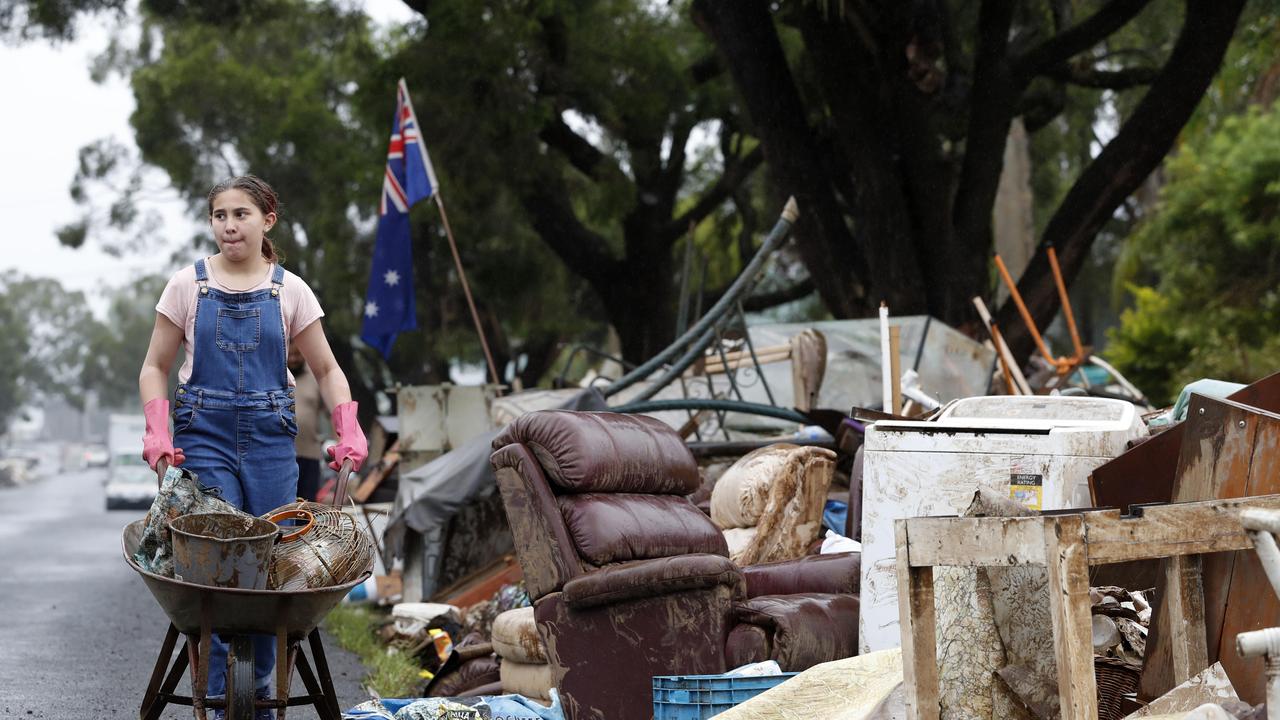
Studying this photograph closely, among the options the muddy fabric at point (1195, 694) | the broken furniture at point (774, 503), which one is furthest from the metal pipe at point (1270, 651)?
the broken furniture at point (774, 503)

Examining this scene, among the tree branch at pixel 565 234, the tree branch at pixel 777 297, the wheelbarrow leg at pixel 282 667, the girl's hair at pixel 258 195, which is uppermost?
the tree branch at pixel 565 234

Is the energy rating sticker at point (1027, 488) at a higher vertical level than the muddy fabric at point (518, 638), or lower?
higher

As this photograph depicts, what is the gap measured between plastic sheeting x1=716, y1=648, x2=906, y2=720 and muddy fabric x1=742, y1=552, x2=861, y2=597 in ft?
4.63

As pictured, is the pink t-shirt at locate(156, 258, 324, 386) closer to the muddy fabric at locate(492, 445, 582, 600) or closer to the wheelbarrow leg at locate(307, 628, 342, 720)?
the wheelbarrow leg at locate(307, 628, 342, 720)

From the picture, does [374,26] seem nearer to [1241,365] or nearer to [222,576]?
[1241,365]

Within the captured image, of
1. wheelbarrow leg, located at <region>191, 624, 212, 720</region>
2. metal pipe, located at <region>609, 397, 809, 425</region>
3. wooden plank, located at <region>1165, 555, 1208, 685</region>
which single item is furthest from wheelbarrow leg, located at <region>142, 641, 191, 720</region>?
metal pipe, located at <region>609, 397, 809, 425</region>

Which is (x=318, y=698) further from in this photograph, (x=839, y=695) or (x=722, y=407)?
(x=722, y=407)

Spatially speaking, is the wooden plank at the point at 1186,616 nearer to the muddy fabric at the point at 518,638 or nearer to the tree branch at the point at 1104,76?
the muddy fabric at the point at 518,638

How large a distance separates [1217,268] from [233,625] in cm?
2292

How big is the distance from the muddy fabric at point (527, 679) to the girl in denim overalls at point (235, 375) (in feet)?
5.28

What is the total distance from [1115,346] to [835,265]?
43.7 feet

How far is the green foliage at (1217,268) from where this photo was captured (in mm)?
22562

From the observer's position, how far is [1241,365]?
2175 cm

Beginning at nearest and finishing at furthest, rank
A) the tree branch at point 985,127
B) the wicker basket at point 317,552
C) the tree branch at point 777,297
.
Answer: the wicker basket at point 317,552 < the tree branch at point 985,127 < the tree branch at point 777,297
